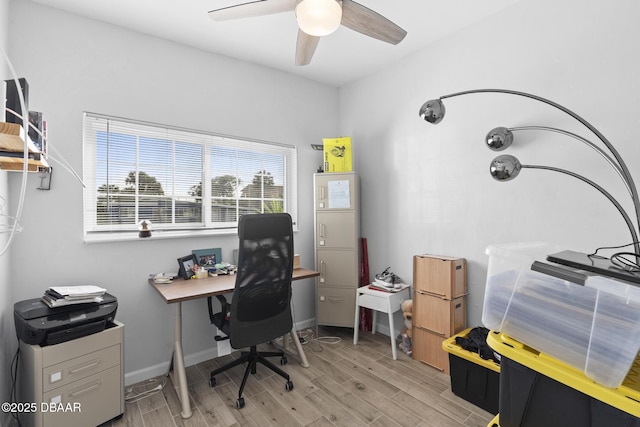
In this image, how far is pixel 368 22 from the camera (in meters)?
1.84

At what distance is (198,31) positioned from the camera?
2.58m

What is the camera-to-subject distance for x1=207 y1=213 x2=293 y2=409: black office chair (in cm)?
209

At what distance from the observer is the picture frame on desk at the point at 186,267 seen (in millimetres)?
2584

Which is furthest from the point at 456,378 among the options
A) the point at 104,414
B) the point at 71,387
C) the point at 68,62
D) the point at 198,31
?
the point at 68,62

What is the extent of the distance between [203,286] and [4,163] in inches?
54.5

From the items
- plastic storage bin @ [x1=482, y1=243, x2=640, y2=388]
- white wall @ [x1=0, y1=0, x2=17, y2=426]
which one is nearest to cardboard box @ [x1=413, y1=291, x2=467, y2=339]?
plastic storage bin @ [x1=482, y1=243, x2=640, y2=388]

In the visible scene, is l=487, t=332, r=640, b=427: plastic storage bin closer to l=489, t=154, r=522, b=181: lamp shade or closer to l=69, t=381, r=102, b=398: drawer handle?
l=489, t=154, r=522, b=181: lamp shade

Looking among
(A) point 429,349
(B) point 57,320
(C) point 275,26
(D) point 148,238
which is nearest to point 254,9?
(C) point 275,26

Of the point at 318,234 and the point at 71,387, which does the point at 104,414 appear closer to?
the point at 71,387

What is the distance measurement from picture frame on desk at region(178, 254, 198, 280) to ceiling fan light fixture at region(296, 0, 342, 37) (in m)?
2.05

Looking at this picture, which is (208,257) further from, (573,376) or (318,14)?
(573,376)

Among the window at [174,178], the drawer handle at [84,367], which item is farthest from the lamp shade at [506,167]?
the drawer handle at [84,367]

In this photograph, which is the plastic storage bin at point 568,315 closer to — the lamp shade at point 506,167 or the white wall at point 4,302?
the lamp shade at point 506,167

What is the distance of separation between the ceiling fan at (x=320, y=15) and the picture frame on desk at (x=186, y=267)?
1861mm
